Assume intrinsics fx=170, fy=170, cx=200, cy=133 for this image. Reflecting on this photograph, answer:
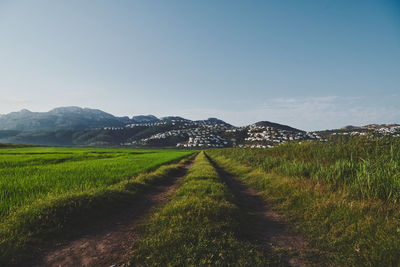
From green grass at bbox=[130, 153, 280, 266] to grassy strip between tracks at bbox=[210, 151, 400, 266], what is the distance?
2.11 meters

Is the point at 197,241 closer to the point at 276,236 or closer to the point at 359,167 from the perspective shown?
the point at 276,236

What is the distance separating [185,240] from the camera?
14.9 ft

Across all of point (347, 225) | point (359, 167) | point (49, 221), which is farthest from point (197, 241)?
point (359, 167)

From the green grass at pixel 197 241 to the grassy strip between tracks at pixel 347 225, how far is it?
2109 millimetres

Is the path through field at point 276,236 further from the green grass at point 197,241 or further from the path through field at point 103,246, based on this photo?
the path through field at point 103,246

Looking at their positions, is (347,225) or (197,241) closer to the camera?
Result: (197,241)

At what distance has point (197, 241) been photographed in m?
4.56

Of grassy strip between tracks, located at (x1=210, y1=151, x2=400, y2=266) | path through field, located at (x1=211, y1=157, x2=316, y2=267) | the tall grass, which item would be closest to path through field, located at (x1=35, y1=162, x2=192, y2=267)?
path through field, located at (x1=211, y1=157, x2=316, y2=267)

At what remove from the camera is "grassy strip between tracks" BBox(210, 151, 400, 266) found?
4114 mm

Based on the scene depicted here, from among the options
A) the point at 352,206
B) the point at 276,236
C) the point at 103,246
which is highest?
the point at 352,206

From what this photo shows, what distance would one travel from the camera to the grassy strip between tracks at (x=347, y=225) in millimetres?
4114

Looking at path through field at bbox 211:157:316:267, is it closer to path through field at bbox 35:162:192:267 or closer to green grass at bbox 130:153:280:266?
green grass at bbox 130:153:280:266

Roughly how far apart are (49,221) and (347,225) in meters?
9.62

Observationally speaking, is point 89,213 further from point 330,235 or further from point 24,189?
point 330,235
